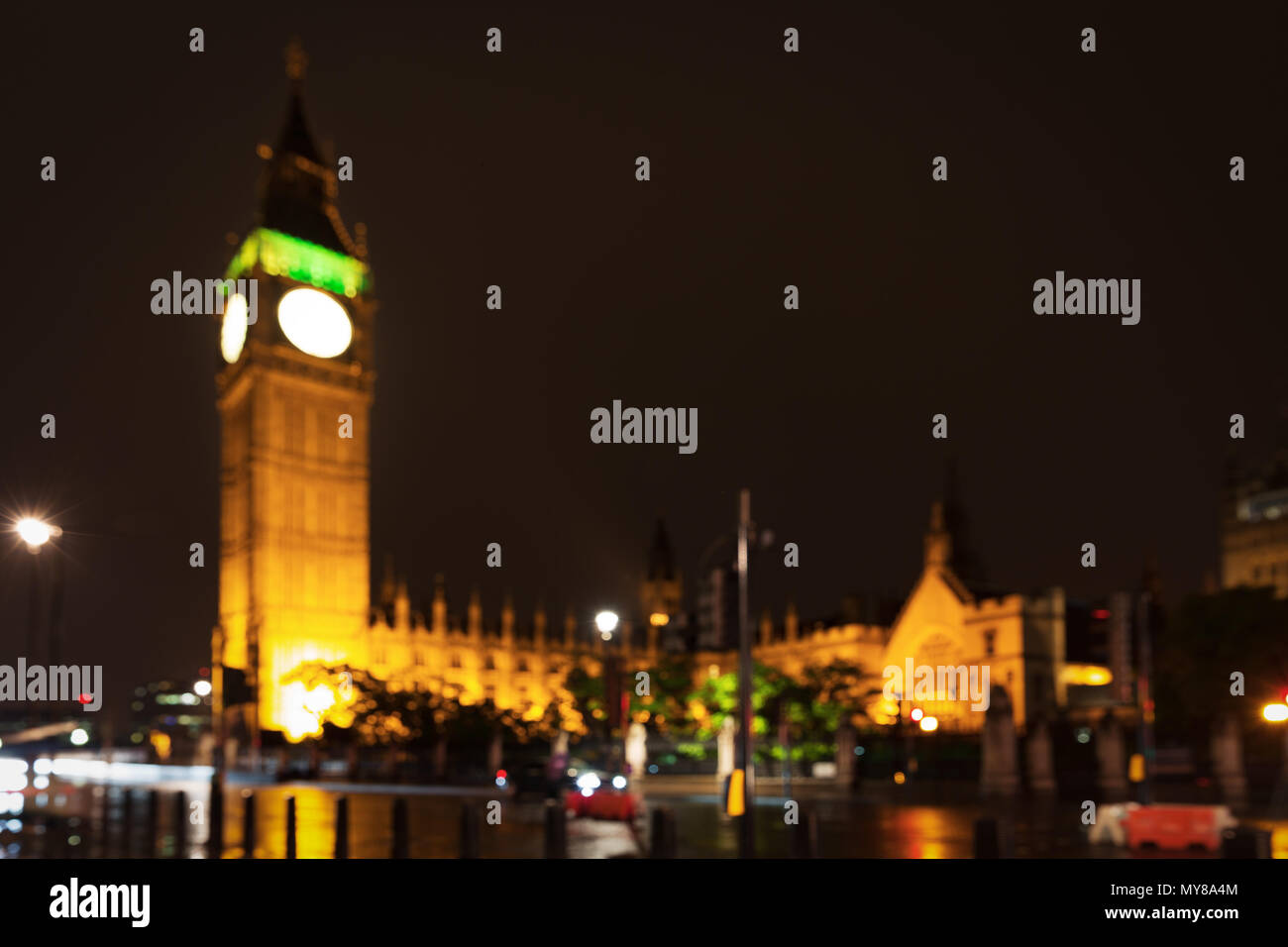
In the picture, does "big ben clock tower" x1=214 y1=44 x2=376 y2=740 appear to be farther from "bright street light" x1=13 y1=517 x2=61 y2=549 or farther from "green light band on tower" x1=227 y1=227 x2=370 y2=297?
"bright street light" x1=13 y1=517 x2=61 y2=549

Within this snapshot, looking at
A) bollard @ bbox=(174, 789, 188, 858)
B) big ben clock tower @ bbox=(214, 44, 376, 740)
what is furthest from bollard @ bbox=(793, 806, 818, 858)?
big ben clock tower @ bbox=(214, 44, 376, 740)

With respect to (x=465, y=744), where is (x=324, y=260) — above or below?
above

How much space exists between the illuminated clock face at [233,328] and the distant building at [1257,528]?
3602 inches

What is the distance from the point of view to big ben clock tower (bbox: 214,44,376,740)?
95250 mm

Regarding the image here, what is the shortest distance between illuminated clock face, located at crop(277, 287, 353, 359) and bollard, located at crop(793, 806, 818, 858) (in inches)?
3412

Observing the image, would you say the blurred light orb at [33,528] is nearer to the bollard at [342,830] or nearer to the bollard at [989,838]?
the bollard at [342,830]

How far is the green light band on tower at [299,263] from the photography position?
101 meters

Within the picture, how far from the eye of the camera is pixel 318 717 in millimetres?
86062
